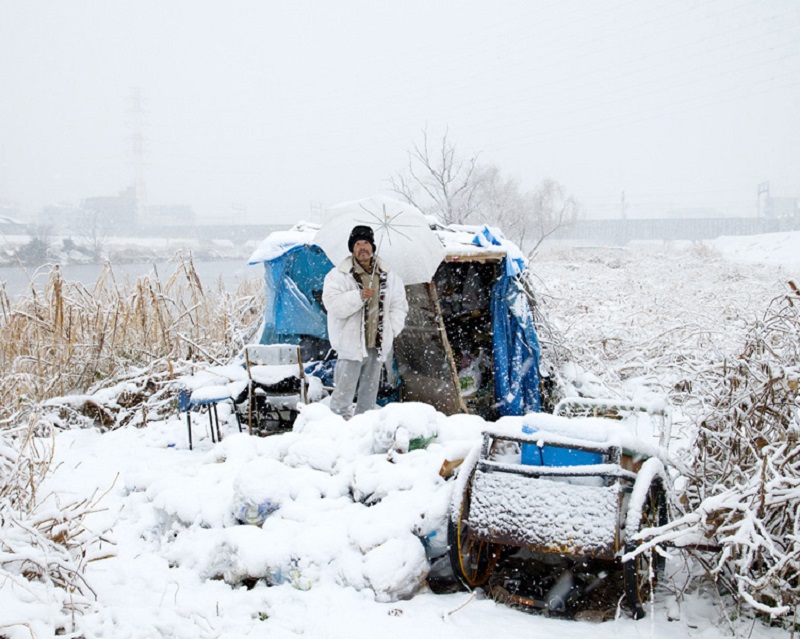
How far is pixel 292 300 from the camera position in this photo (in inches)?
254

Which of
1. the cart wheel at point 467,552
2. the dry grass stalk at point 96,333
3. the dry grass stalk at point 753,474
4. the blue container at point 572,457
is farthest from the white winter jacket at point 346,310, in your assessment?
the dry grass stalk at point 753,474

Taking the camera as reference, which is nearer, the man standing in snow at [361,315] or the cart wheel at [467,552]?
the cart wheel at [467,552]

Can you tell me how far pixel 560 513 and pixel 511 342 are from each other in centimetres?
396

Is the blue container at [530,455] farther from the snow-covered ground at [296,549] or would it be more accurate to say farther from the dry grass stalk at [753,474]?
the dry grass stalk at [753,474]

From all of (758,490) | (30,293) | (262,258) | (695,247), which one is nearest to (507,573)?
(758,490)

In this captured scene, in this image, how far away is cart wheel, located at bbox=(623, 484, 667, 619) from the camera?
2615 millimetres

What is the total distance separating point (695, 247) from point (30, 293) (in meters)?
34.6

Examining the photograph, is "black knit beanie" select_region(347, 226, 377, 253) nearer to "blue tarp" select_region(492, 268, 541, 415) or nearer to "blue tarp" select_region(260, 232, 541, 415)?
"blue tarp" select_region(260, 232, 541, 415)

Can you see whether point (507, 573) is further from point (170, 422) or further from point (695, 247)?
point (695, 247)

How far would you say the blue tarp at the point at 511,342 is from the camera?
256 inches

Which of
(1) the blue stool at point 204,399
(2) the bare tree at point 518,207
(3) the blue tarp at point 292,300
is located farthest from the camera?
(2) the bare tree at point 518,207

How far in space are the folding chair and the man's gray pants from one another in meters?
0.42

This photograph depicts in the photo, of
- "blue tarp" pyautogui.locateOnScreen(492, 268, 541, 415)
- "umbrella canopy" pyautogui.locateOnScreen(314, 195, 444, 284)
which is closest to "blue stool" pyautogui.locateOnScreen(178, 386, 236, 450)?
"umbrella canopy" pyautogui.locateOnScreen(314, 195, 444, 284)

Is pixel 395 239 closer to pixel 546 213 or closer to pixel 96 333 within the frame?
pixel 96 333
